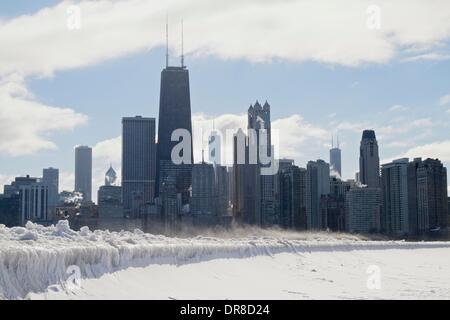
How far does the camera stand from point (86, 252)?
59.9 feet

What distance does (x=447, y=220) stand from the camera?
188000mm

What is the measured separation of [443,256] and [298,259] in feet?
66.5

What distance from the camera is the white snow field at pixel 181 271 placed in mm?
15773

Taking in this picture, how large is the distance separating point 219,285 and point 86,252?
5912 mm

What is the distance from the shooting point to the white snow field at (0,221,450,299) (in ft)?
51.8

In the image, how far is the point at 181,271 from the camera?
2325cm

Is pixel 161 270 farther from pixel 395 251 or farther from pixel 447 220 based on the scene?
pixel 447 220
